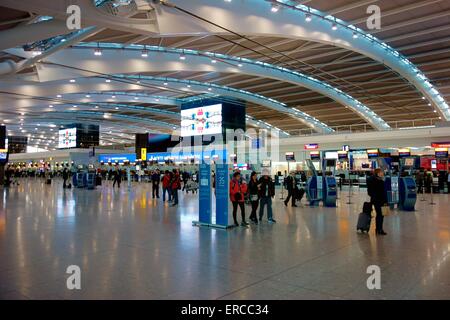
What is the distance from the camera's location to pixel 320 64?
24.8 m

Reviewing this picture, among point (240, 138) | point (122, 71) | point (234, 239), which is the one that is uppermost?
point (122, 71)

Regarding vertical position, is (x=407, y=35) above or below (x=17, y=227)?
above

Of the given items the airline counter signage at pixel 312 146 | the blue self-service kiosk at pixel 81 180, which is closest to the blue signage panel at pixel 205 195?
the blue self-service kiosk at pixel 81 180

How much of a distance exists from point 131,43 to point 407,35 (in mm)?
15122

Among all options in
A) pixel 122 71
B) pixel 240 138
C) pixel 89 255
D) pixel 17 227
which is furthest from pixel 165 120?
pixel 89 255

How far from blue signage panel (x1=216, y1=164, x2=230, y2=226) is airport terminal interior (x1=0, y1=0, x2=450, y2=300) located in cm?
5

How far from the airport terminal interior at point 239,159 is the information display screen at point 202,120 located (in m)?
0.13

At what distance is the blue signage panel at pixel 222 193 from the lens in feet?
29.9

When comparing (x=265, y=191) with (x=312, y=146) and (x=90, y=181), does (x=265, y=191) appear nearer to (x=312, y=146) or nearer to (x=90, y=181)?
(x=90, y=181)

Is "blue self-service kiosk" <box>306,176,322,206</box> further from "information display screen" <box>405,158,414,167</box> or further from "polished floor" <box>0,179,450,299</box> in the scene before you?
"polished floor" <box>0,179,450,299</box>

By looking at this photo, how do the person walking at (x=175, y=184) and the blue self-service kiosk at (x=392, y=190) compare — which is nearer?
the blue self-service kiosk at (x=392, y=190)

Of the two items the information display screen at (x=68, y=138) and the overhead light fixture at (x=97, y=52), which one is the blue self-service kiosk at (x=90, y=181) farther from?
the information display screen at (x=68, y=138)

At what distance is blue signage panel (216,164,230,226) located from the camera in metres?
9.10
